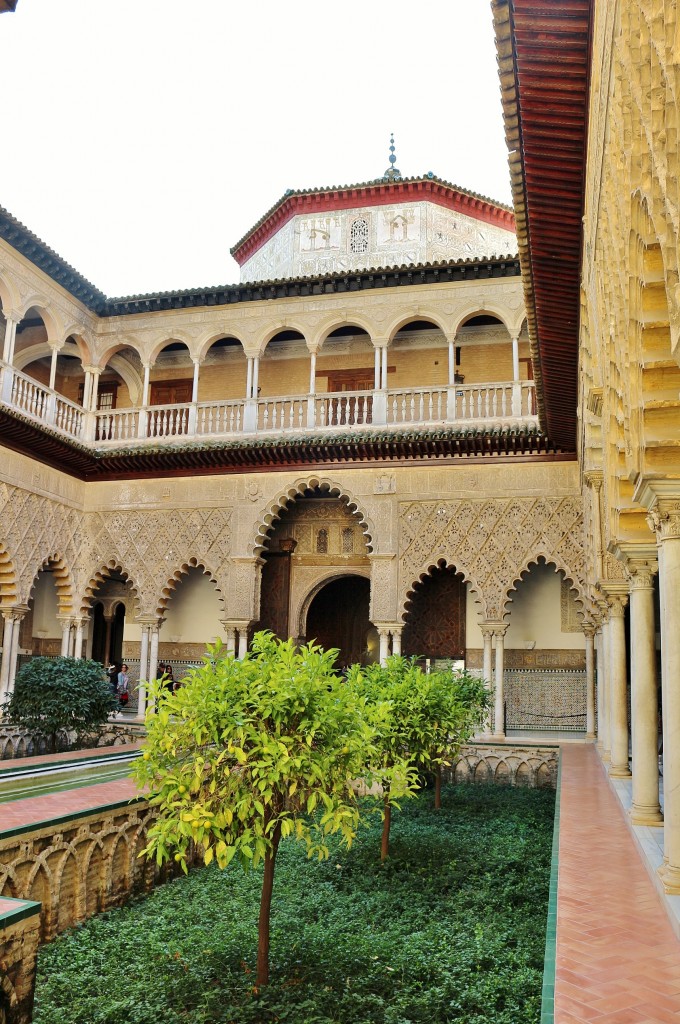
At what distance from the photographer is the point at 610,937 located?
3.77 meters

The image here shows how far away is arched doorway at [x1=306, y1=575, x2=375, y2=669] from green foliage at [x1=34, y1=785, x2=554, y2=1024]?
27.2 feet

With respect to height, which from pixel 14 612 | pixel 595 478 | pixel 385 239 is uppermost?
pixel 385 239

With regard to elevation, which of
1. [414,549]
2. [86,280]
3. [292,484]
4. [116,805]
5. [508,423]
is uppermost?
[86,280]

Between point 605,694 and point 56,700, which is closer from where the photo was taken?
point 605,694

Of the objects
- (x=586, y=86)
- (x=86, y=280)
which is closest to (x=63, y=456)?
(x=86, y=280)

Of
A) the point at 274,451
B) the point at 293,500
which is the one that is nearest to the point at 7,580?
the point at 274,451

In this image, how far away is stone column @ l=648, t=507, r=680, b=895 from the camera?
4395 millimetres

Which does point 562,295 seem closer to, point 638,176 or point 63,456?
point 638,176

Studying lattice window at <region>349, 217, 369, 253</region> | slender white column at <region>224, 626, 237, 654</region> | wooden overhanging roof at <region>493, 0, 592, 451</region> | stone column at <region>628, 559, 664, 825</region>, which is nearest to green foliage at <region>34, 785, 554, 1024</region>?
stone column at <region>628, 559, 664, 825</region>

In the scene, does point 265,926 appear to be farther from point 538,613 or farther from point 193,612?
point 193,612

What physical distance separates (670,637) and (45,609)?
560 inches

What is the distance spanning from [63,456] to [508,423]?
7.21m

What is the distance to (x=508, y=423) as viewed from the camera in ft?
43.7

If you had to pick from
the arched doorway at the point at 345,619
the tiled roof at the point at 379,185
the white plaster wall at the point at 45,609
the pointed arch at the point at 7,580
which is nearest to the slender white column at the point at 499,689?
the arched doorway at the point at 345,619
